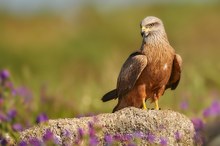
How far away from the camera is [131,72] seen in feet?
30.9

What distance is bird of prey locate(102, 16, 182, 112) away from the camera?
930 cm

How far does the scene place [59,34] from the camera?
2648 centimetres

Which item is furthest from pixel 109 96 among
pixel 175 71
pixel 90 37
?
pixel 90 37

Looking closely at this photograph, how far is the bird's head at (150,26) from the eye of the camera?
931cm

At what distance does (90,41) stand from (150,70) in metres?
15.0

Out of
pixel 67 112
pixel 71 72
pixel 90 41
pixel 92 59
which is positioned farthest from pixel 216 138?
pixel 90 41

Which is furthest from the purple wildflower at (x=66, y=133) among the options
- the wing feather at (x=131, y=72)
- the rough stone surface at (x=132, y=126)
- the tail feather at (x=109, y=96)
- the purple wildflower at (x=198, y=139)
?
the tail feather at (x=109, y=96)

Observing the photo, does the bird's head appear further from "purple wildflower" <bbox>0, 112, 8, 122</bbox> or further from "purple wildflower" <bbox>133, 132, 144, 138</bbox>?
"purple wildflower" <bbox>133, 132, 144, 138</bbox>

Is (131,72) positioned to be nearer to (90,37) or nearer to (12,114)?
(12,114)

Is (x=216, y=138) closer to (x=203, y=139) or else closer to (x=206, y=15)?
(x=203, y=139)

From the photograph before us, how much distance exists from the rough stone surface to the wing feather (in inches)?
56.7

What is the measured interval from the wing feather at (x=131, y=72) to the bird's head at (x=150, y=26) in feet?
0.91

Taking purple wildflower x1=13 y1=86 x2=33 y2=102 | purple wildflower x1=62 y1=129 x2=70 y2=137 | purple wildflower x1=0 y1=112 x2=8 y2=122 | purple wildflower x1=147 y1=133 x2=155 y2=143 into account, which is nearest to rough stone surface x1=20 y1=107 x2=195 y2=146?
purple wildflower x1=62 y1=129 x2=70 y2=137

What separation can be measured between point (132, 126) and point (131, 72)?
6.00 feet
